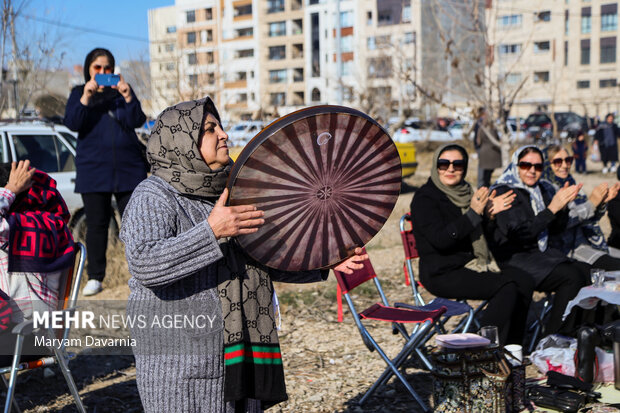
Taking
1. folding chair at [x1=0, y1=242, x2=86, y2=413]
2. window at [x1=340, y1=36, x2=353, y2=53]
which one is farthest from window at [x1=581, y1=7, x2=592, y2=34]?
folding chair at [x1=0, y1=242, x2=86, y2=413]

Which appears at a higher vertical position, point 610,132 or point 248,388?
point 610,132

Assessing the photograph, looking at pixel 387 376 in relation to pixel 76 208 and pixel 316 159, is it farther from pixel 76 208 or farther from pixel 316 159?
pixel 76 208

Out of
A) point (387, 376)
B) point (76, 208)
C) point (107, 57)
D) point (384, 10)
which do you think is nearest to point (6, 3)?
point (76, 208)

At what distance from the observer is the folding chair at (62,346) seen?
327 centimetres

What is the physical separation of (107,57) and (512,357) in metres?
3.73

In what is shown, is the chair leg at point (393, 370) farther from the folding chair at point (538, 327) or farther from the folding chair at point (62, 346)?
the folding chair at point (62, 346)

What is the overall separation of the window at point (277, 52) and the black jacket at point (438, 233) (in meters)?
66.7

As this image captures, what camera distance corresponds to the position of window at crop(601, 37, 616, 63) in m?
57.0

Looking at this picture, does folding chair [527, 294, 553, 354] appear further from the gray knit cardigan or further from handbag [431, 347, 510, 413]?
the gray knit cardigan

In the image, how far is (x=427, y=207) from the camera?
491cm

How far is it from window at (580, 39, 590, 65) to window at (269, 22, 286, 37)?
27.9 metres

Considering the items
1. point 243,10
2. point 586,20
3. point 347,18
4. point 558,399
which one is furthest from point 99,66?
point 243,10

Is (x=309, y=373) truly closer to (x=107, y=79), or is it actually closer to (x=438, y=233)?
(x=438, y=233)

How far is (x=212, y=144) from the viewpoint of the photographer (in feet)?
7.86
